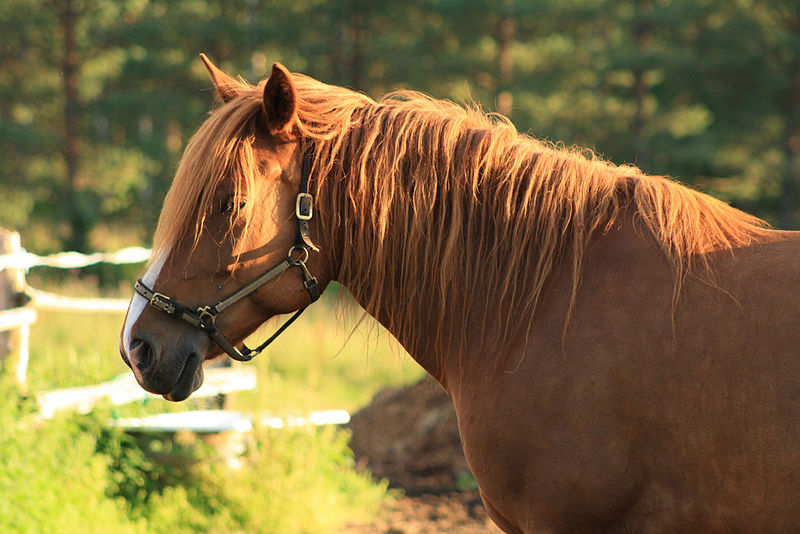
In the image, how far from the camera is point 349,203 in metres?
2.25

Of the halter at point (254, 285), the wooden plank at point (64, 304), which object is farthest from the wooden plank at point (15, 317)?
the halter at point (254, 285)

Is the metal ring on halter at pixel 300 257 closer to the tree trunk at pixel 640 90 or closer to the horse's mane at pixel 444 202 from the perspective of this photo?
the horse's mane at pixel 444 202

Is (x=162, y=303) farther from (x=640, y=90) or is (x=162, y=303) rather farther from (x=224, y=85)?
(x=640, y=90)

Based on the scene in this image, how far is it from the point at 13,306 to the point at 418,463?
11.4 ft

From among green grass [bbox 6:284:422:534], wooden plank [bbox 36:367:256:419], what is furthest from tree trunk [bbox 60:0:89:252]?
wooden plank [bbox 36:367:256:419]

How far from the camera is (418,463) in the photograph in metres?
6.28

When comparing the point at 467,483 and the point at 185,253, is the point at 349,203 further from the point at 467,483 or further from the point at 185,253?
the point at 467,483

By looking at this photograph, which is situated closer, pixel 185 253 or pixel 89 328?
pixel 185 253

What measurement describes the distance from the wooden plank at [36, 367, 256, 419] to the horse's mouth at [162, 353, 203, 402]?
1.34 m

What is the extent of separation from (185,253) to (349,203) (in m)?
0.52

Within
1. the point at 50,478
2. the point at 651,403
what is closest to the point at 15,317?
the point at 50,478

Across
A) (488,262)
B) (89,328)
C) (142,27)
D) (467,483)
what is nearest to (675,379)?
(488,262)

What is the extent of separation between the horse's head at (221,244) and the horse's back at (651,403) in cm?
75

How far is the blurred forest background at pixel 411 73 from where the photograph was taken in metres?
17.3
